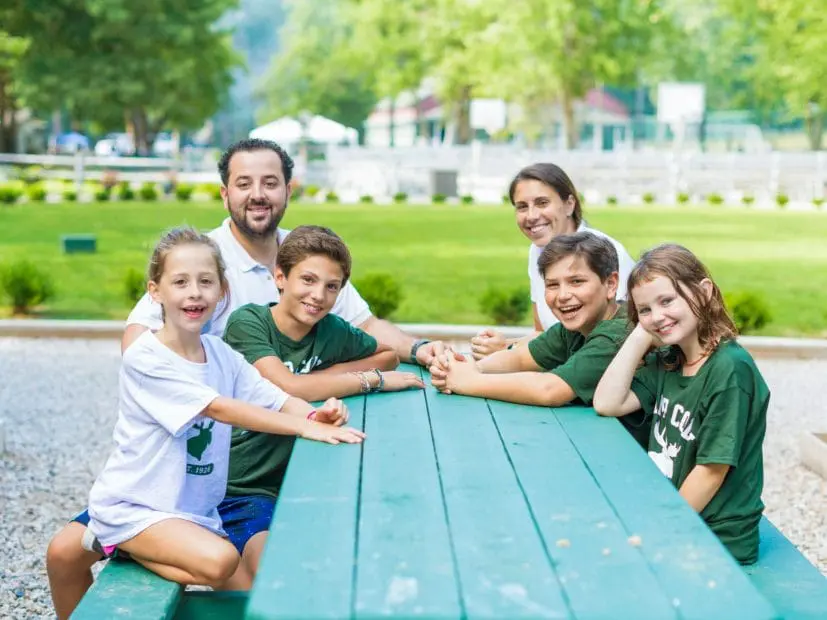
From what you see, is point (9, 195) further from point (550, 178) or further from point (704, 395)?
point (704, 395)

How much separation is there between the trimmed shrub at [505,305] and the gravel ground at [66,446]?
2.67 m

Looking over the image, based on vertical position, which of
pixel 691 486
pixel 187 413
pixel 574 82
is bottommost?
pixel 691 486

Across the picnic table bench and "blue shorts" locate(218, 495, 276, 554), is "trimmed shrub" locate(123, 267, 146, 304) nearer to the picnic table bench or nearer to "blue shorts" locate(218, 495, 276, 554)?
"blue shorts" locate(218, 495, 276, 554)

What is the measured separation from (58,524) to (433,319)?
22.6 feet

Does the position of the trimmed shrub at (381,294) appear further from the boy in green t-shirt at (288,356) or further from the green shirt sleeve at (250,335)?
the green shirt sleeve at (250,335)

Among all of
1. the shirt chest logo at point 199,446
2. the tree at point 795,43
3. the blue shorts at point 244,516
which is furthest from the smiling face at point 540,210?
the tree at point 795,43

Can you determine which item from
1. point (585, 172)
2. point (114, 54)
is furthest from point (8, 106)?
point (585, 172)

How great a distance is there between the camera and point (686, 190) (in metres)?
40.1

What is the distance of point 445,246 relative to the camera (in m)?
20.4

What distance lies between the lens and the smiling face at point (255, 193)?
4887 millimetres

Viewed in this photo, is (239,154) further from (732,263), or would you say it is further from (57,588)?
(732,263)

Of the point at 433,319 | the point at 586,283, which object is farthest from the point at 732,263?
the point at 586,283

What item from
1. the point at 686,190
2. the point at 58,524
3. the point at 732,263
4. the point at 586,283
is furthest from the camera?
the point at 686,190

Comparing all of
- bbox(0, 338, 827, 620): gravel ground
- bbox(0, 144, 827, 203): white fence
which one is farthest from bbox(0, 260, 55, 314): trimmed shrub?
bbox(0, 144, 827, 203): white fence
